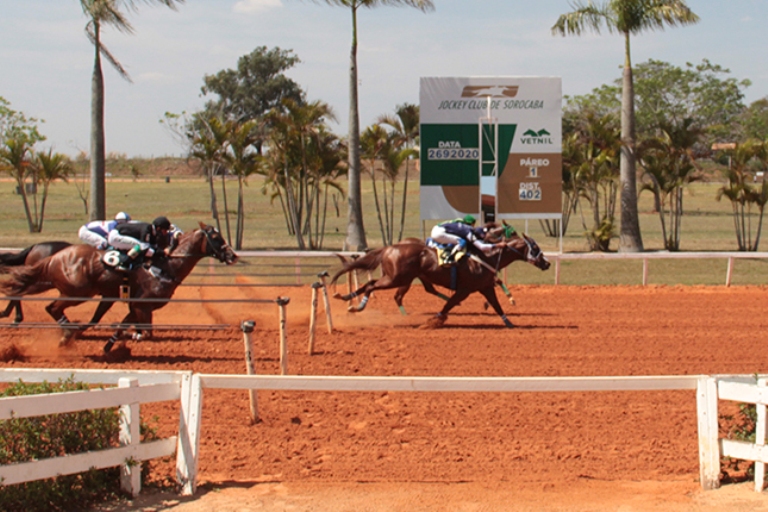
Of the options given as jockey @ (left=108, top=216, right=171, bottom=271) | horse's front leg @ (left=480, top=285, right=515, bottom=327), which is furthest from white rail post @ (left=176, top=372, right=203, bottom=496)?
horse's front leg @ (left=480, top=285, right=515, bottom=327)

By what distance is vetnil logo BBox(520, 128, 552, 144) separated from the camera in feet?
61.9

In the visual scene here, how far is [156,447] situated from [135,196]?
154ft

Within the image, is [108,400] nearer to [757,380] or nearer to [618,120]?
[757,380]

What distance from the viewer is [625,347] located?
1187cm

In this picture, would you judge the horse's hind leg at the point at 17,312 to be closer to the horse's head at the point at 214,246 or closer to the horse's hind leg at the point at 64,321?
the horse's hind leg at the point at 64,321

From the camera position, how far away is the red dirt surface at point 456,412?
6.27m

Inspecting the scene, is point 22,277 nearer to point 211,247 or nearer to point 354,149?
point 211,247

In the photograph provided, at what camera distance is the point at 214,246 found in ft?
40.3

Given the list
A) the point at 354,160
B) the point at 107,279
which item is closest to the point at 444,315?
the point at 107,279

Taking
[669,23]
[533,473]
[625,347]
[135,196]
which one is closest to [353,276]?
[625,347]

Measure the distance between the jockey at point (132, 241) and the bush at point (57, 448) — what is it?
5.56m

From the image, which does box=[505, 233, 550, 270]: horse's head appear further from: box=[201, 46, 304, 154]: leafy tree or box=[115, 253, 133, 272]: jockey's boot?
box=[201, 46, 304, 154]: leafy tree

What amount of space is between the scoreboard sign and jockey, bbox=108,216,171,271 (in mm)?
7866

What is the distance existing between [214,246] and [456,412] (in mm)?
5297
